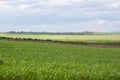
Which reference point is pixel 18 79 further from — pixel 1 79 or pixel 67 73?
pixel 67 73

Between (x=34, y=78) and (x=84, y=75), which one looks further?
(x=84, y=75)

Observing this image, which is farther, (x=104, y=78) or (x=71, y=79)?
(x=104, y=78)

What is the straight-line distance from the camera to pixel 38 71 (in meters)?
25.2

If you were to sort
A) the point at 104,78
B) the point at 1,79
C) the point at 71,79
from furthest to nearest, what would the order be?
1. the point at 104,78
2. the point at 71,79
3. the point at 1,79

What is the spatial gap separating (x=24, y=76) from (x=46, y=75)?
4.91 feet

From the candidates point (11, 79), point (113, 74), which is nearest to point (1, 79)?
point (11, 79)

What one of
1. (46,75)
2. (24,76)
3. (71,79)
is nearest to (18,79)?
(24,76)

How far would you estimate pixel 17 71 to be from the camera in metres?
24.1

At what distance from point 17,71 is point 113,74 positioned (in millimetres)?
7214

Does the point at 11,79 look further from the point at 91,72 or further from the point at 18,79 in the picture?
the point at 91,72

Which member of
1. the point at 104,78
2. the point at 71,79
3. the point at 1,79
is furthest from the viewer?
the point at 104,78

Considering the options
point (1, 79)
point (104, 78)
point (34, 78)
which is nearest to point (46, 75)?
point (34, 78)

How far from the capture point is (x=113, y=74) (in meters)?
27.5

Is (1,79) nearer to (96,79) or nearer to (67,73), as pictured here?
(67,73)
